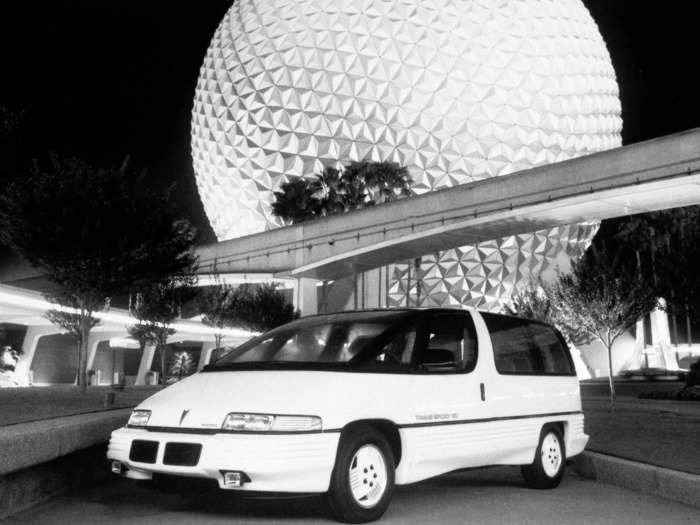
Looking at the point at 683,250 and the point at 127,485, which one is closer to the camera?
the point at 127,485

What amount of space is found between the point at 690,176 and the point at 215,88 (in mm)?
33726

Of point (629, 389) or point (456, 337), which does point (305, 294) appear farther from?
point (456, 337)

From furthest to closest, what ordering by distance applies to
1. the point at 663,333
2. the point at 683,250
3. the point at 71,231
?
the point at 663,333
the point at 683,250
the point at 71,231

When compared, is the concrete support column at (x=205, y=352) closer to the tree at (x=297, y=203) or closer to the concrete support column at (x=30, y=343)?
the concrete support column at (x=30, y=343)

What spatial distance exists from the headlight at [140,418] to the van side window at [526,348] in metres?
3.51

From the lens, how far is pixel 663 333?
184 ft

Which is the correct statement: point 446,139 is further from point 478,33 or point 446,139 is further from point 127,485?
point 127,485

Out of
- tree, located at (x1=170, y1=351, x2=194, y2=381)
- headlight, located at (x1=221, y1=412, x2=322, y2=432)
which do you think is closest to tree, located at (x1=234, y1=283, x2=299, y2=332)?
tree, located at (x1=170, y1=351, x2=194, y2=381)

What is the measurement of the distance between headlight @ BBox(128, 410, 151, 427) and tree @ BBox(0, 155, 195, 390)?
31.0 ft

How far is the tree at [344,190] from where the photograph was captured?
136 ft

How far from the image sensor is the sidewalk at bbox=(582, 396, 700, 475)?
9.77 meters

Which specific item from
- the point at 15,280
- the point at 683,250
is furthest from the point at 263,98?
the point at 683,250

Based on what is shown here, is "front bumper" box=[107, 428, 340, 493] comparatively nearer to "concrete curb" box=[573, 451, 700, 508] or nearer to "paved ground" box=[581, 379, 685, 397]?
"concrete curb" box=[573, 451, 700, 508]

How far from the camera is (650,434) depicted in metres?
12.8
